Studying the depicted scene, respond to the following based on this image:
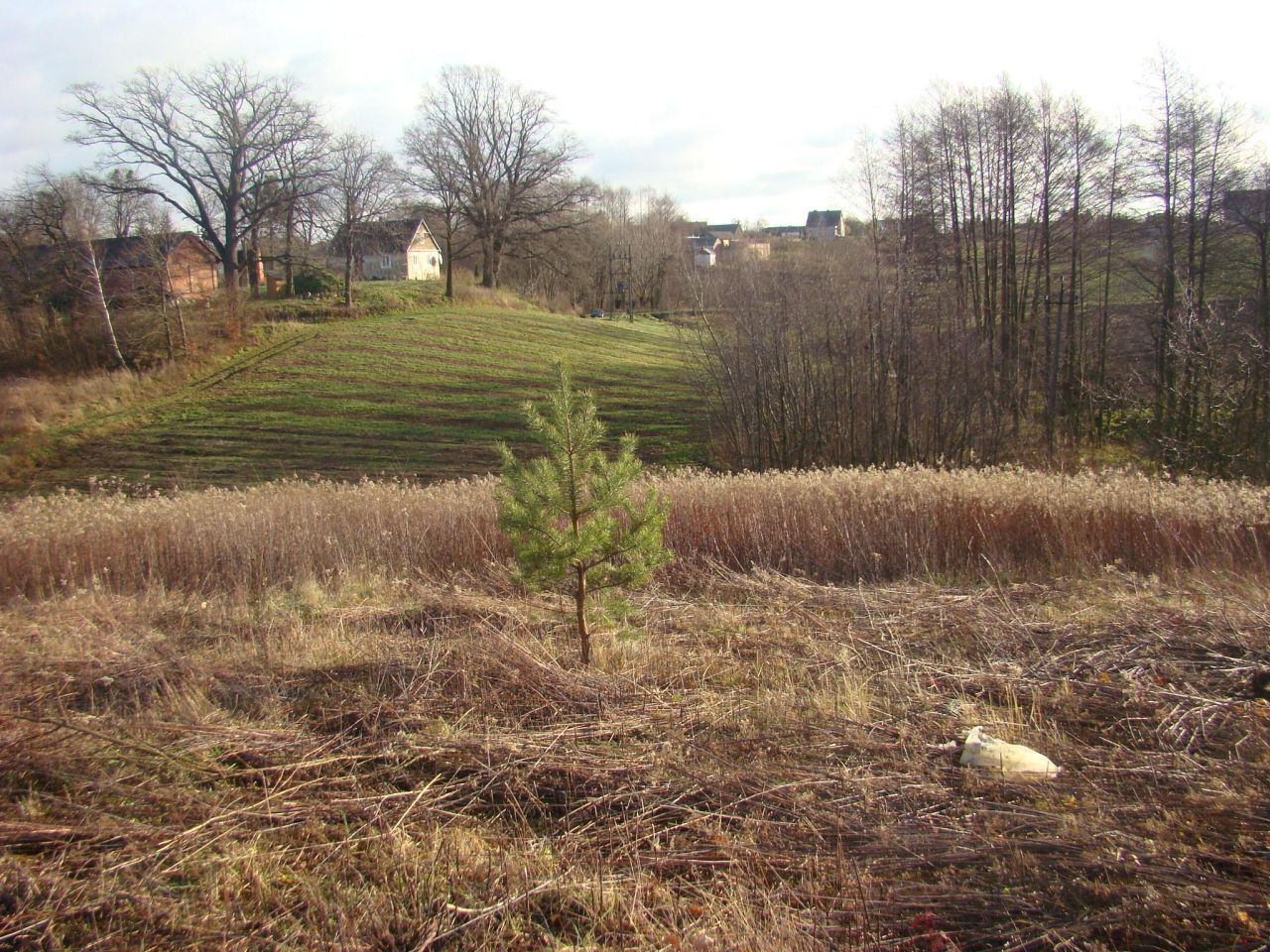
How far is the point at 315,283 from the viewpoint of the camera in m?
47.9

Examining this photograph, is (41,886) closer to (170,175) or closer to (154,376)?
(154,376)

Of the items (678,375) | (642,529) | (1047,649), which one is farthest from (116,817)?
(678,375)

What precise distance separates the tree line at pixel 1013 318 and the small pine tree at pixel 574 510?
54.1 feet

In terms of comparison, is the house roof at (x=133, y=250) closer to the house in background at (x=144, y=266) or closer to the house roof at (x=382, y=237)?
the house in background at (x=144, y=266)

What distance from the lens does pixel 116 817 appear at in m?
3.49

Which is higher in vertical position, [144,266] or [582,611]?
[144,266]

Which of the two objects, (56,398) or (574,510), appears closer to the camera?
(574,510)

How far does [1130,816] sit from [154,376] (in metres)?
36.4

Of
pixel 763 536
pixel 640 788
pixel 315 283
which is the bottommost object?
pixel 640 788

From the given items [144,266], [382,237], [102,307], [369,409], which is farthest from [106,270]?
[382,237]

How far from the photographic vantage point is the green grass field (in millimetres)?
24297

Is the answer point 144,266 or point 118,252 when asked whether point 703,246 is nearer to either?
point 118,252

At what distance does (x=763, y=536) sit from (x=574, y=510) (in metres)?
3.85

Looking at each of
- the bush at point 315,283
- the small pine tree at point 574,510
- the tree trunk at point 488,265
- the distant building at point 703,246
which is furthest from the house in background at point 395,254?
the small pine tree at point 574,510
